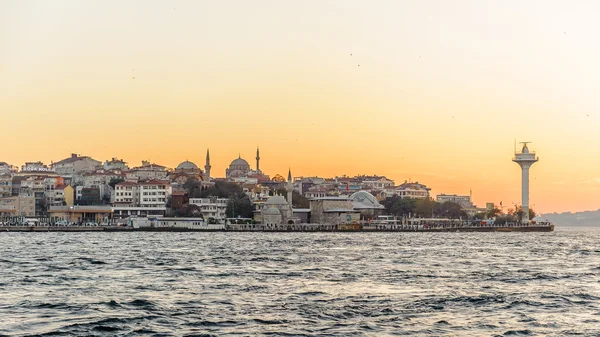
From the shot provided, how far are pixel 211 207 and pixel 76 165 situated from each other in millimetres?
34569

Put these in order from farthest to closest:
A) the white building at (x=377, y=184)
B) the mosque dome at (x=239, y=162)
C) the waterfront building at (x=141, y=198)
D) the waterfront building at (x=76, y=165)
Result: the mosque dome at (x=239, y=162)
the white building at (x=377, y=184)
the waterfront building at (x=76, y=165)
the waterfront building at (x=141, y=198)

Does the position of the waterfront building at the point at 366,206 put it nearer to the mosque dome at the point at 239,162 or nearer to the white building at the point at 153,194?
the white building at the point at 153,194

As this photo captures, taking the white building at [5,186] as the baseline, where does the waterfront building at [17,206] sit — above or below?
below

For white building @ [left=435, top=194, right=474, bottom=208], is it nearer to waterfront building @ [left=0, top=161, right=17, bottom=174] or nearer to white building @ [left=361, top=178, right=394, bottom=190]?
white building @ [left=361, top=178, right=394, bottom=190]

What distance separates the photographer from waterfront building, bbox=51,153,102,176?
392ft

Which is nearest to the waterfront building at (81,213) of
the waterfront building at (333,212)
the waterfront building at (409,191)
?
the waterfront building at (333,212)

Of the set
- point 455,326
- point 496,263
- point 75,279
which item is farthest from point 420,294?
point 496,263

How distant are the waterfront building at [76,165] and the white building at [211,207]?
29392mm

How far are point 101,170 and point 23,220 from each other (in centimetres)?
2206

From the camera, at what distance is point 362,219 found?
98.7 meters

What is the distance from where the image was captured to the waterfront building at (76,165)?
120 meters

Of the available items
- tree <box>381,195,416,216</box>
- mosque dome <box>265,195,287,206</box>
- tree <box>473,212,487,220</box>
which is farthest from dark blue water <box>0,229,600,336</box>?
tree <box>473,212,487,220</box>

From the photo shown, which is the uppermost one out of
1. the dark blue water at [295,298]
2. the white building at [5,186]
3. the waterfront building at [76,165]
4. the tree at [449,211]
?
the waterfront building at [76,165]

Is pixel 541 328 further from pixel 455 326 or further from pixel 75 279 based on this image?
pixel 75 279
